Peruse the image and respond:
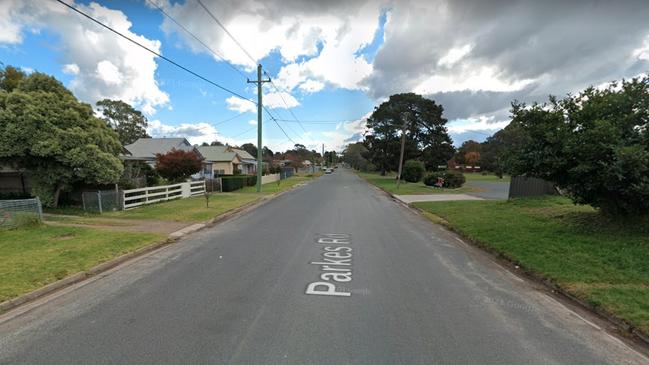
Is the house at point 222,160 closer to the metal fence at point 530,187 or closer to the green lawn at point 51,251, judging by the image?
the metal fence at point 530,187

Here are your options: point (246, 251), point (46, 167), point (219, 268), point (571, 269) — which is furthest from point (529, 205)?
point (46, 167)

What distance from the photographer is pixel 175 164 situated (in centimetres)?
2434

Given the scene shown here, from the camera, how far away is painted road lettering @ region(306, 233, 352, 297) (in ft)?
16.4

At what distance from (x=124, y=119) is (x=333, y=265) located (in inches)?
2739

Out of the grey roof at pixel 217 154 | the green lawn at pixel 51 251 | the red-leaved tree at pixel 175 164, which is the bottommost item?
the green lawn at pixel 51 251

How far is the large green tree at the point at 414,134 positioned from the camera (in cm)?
4559

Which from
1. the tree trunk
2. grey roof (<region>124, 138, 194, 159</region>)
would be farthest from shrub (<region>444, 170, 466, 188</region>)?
grey roof (<region>124, 138, 194, 159</region>)

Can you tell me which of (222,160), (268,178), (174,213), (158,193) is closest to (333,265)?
(174,213)

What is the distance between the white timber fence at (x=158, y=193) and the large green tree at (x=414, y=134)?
29597 millimetres

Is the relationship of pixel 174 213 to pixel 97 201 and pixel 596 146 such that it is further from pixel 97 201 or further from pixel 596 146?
pixel 596 146

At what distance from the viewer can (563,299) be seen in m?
4.96

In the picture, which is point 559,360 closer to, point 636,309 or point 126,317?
point 636,309

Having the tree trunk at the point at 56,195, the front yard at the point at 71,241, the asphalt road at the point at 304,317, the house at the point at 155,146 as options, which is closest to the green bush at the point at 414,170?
the house at the point at 155,146

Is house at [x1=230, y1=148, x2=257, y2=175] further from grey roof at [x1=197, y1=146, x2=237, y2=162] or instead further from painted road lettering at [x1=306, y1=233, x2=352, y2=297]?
painted road lettering at [x1=306, y1=233, x2=352, y2=297]
